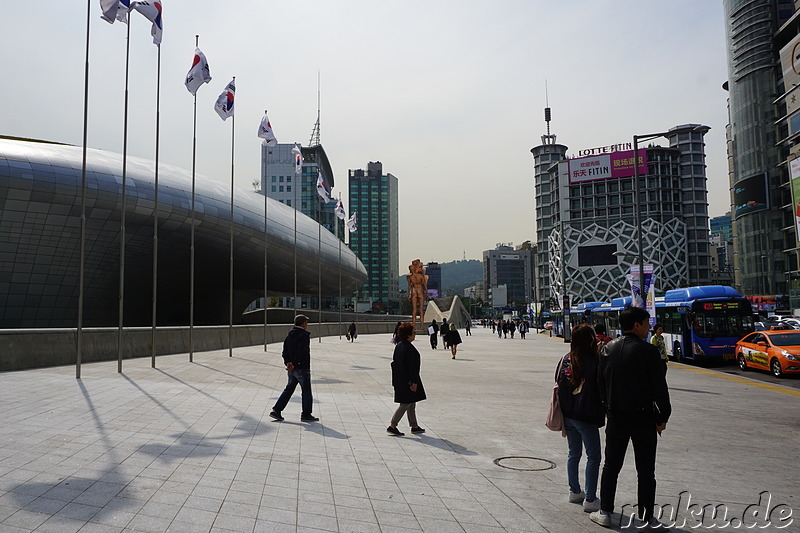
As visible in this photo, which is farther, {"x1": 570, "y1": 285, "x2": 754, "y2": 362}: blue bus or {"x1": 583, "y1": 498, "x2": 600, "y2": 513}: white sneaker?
{"x1": 570, "y1": 285, "x2": 754, "y2": 362}: blue bus

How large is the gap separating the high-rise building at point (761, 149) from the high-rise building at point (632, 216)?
95.7 ft

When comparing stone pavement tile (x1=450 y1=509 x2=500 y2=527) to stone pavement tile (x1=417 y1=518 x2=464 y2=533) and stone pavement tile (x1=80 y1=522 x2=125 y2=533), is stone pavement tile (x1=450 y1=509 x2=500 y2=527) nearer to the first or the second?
stone pavement tile (x1=417 y1=518 x2=464 y2=533)

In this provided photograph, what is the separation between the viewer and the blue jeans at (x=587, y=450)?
508cm

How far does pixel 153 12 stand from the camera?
57.0 ft

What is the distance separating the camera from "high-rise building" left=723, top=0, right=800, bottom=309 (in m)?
77.6

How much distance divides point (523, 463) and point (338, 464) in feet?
7.18

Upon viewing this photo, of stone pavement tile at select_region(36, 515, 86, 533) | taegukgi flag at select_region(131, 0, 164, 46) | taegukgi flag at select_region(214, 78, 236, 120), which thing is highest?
taegukgi flag at select_region(131, 0, 164, 46)

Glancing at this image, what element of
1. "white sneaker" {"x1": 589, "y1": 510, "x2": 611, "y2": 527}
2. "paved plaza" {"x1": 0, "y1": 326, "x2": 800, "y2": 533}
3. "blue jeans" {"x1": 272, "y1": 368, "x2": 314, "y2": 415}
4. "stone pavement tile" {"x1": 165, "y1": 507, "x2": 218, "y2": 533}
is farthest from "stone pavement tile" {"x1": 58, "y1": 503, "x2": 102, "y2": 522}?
"blue jeans" {"x1": 272, "y1": 368, "x2": 314, "y2": 415}

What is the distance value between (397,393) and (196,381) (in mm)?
8215

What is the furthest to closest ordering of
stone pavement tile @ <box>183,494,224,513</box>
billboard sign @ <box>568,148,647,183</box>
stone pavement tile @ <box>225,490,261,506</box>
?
billboard sign @ <box>568,148,647,183</box> < stone pavement tile @ <box>225,490,261,506</box> < stone pavement tile @ <box>183,494,224,513</box>

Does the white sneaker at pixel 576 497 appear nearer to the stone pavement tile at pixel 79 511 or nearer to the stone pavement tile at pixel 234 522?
the stone pavement tile at pixel 234 522

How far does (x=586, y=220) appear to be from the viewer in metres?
122

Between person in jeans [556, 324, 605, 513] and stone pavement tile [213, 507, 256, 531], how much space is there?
9.43ft

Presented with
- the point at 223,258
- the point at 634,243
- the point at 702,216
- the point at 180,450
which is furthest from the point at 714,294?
the point at 702,216
